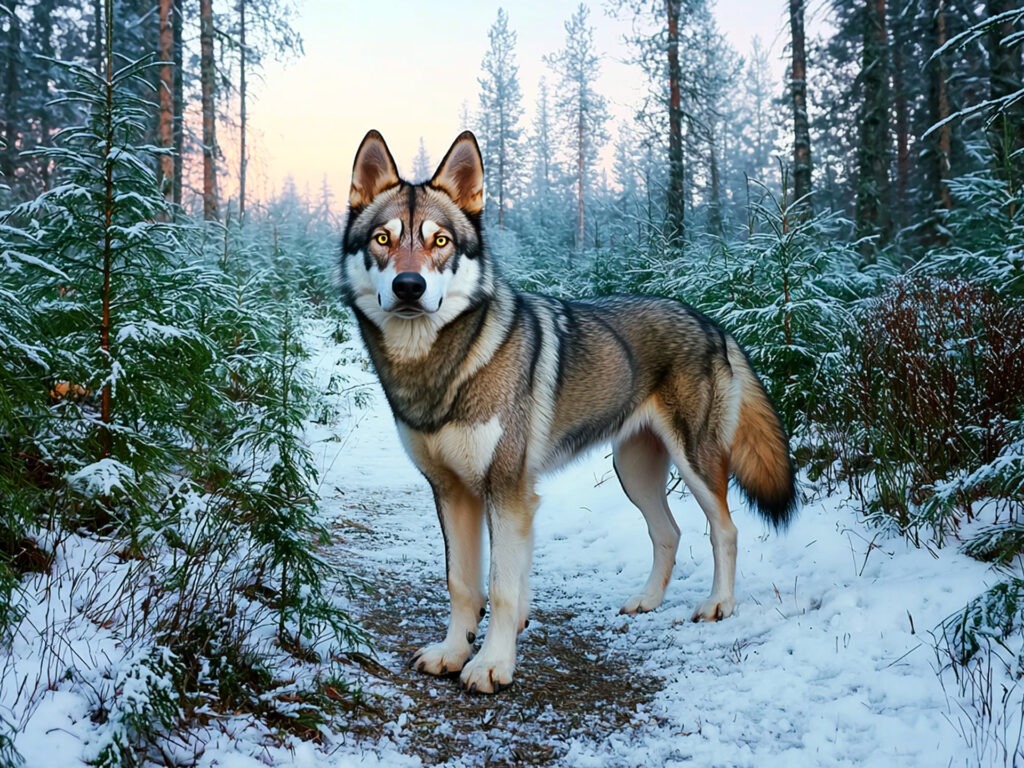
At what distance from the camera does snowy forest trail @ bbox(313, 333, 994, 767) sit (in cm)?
241

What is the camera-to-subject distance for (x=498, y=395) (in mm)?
3209

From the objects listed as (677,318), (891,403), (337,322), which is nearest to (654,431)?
(677,318)

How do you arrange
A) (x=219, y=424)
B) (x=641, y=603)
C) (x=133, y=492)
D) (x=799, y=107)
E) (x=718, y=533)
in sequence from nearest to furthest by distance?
(x=133, y=492) → (x=718, y=533) → (x=641, y=603) → (x=219, y=424) → (x=799, y=107)

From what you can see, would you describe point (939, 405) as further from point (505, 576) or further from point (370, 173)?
point (370, 173)

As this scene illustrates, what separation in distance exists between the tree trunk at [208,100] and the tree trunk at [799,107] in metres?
10.7

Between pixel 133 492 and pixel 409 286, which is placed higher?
pixel 409 286

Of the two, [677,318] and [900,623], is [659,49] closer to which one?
[677,318]

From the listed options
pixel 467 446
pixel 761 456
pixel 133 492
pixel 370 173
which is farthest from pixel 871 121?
pixel 133 492

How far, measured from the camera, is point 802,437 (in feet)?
17.6

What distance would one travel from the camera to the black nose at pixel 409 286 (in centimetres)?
288

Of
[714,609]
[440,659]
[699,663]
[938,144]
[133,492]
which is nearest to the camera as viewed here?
[133,492]

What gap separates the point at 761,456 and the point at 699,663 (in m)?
1.40

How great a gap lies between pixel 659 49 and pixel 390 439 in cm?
1290

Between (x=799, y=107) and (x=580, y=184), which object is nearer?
(x=799, y=107)
